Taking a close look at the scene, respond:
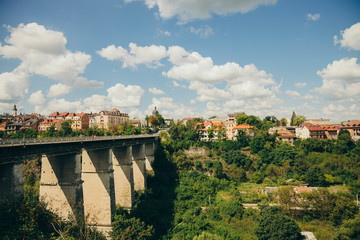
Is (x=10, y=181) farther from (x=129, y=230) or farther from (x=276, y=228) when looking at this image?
(x=276, y=228)

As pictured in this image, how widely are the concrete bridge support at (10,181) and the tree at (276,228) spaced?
24746 millimetres

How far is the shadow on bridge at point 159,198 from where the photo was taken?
98.7 ft

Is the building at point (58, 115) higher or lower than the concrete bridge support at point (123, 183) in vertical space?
higher

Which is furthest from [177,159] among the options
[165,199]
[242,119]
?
[242,119]

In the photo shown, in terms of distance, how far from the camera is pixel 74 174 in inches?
866

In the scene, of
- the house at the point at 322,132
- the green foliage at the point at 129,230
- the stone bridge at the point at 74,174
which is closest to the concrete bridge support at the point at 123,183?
the stone bridge at the point at 74,174

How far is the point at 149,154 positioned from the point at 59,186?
26946mm

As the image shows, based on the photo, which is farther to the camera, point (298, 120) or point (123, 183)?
point (298, 120)

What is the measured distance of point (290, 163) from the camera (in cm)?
5134

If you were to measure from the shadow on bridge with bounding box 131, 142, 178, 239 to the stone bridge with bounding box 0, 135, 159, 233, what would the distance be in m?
2.93

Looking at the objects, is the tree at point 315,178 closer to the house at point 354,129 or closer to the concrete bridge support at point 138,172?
the concrete bridge support at point 138,172

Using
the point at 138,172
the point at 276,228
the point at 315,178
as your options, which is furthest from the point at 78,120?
the point at 276,228

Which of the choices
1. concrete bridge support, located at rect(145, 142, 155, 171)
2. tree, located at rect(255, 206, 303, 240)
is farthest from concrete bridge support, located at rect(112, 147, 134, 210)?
tree, located at rect(255, 206, 303, 240)

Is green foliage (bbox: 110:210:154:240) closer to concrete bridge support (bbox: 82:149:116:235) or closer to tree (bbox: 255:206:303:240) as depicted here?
concrete bridge support (bbox: 82:149:116:235)
